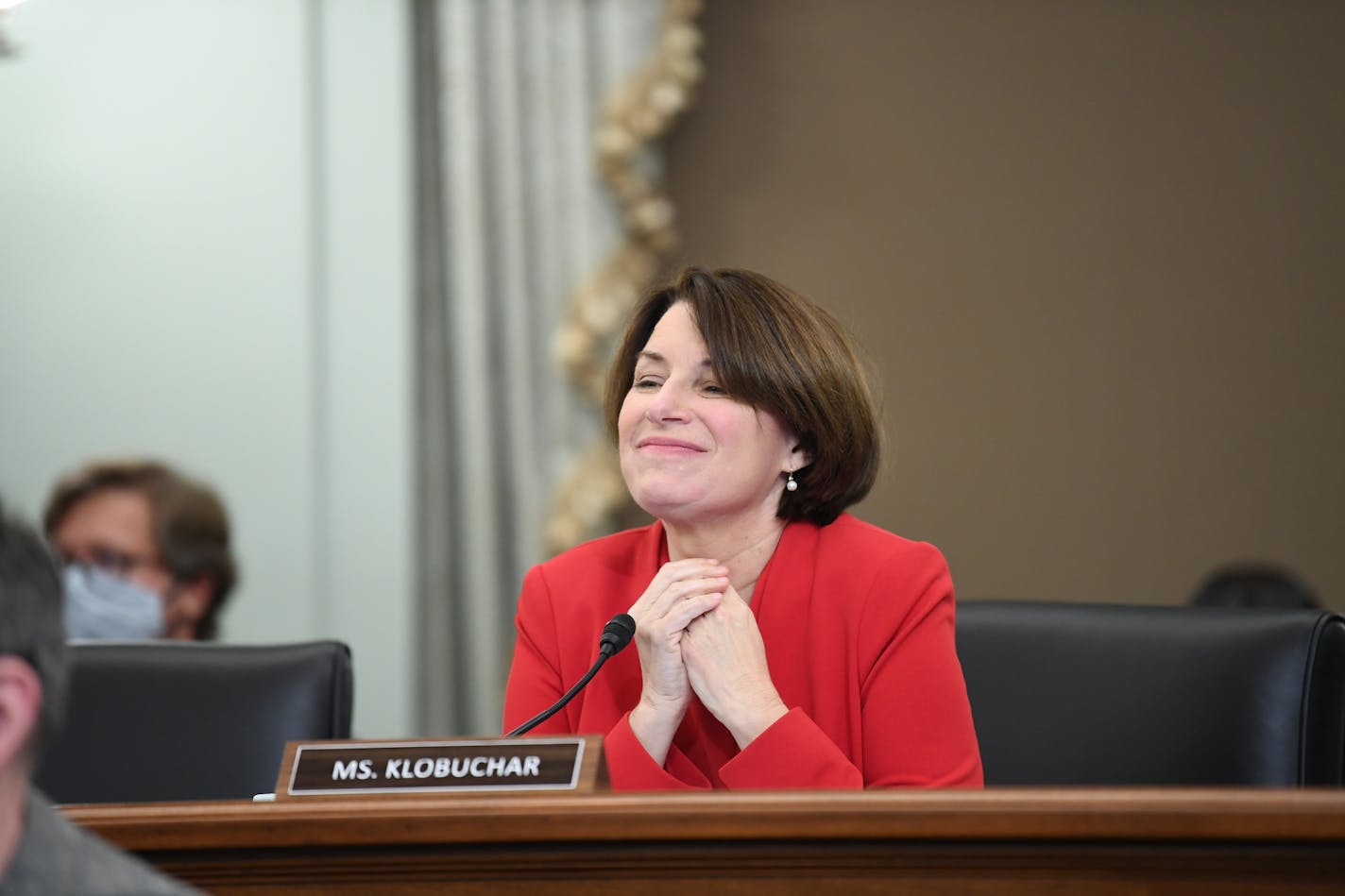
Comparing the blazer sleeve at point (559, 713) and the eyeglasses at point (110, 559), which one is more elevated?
the eyeglasses at point (110, 559)

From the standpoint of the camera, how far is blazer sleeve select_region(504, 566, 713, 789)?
1622mm

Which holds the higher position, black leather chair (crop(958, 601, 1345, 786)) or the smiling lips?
the smiling lips

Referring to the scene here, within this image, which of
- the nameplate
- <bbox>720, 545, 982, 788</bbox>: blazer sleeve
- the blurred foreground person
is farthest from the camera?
<bbox>720, 545, 982, 788</bbox>: blazer sleeve

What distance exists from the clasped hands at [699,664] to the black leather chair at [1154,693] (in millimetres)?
320

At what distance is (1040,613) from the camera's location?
6.00 feet

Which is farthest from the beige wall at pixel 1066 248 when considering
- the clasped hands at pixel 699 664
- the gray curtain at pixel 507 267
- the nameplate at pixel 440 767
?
the nameplate at pixel 440 767

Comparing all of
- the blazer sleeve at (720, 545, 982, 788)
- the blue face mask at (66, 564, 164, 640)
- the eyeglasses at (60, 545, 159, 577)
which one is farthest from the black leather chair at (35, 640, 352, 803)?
the eyeglasses at (60, 545, 159, 577)

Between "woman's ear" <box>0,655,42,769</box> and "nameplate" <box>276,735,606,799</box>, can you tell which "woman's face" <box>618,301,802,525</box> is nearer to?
"nameplate" <box>276,735,606,799</box>

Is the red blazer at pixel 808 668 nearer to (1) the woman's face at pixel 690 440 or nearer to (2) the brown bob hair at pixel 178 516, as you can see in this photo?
(1) the woman's face at pixel 690 440

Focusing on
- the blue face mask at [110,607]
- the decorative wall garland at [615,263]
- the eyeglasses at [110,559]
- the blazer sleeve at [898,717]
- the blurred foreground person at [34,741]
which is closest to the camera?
the blurred foreground person at [34,741]

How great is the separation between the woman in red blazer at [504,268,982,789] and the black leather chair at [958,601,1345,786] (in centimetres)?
16

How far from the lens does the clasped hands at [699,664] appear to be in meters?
1.63

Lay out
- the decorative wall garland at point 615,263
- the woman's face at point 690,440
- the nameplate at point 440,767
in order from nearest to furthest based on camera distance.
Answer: the nameplate at point 440,767 → the woman's face at point 690,440 → the decorative wall garland at point 615,263

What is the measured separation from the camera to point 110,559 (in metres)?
2.74
